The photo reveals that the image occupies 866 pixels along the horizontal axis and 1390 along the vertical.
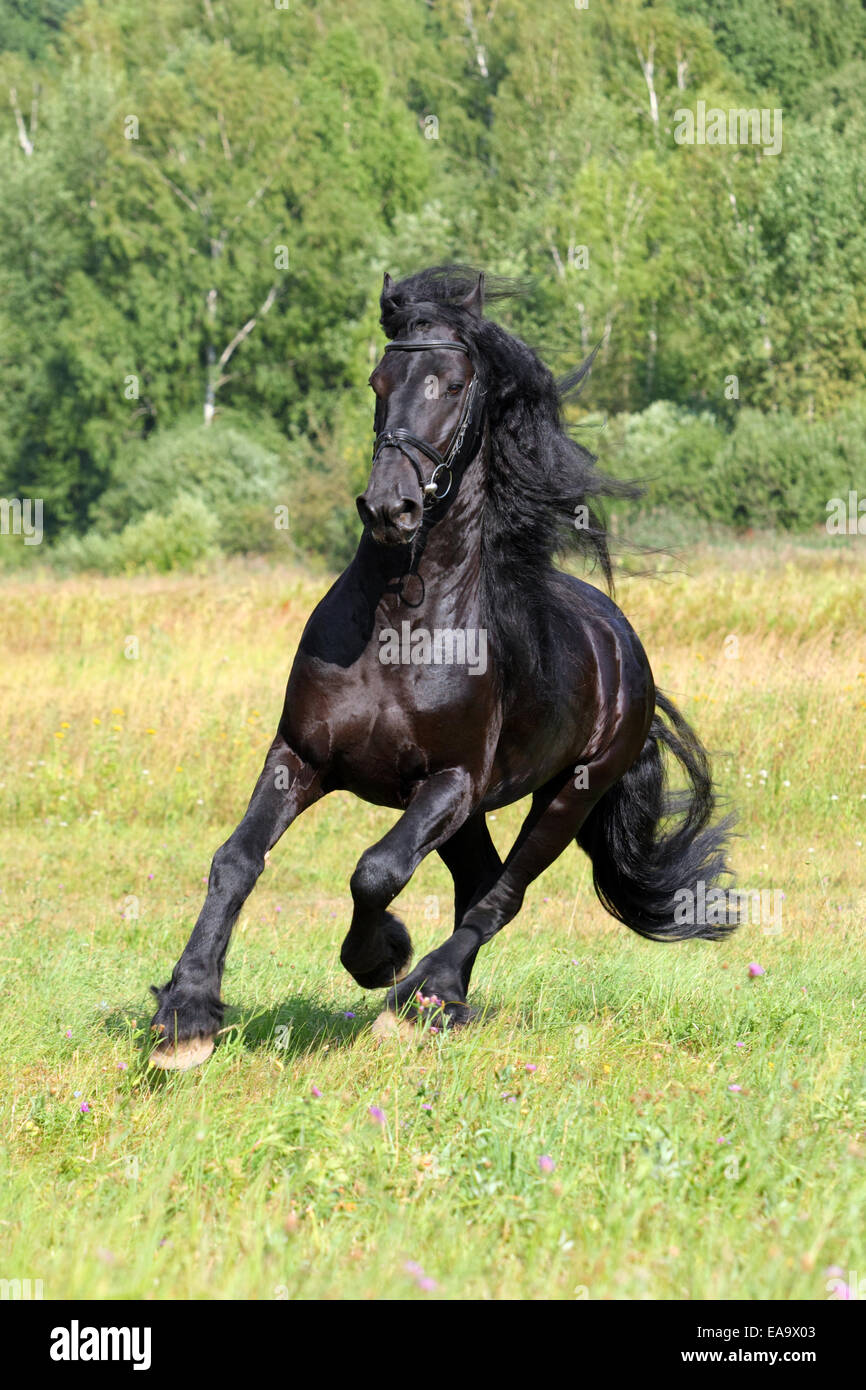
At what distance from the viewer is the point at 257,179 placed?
4166cm

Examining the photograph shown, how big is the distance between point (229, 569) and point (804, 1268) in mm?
25537

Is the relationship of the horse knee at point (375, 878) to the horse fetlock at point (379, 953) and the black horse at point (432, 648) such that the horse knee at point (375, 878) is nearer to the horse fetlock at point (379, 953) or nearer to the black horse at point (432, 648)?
the black horse at point (432, 648)

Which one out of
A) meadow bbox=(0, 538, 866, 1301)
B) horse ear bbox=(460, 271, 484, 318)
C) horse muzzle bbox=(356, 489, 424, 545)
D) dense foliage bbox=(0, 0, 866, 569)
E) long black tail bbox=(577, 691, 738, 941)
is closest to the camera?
meadow bbox=(0, 538, 866, 1301)

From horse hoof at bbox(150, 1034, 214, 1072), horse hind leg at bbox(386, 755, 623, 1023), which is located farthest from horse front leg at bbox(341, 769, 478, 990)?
horse hoof at bbox(150, 1034, 214, 1072)

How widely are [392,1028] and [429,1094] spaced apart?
0.65 m

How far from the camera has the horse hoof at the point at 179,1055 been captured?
13.1 feet

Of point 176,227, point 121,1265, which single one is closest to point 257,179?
point 176,227

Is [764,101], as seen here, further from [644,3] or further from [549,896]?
[549,896]

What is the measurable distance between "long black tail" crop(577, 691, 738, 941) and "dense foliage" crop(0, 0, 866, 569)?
26203 millimetres

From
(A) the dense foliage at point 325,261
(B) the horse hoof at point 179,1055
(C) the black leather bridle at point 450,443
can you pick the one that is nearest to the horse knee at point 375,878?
(B) the horse hoof at point 179,1055

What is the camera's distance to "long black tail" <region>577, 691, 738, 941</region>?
21.9 ft

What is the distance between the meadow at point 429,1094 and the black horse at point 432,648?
36cm

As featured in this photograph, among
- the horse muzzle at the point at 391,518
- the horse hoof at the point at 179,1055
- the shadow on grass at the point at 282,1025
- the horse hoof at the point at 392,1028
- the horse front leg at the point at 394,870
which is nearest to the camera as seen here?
the horse hoof at the point at 179,1055

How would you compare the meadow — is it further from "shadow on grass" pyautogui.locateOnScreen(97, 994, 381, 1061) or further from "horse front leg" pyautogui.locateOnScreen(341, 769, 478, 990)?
"horse front leg" pyautogui.locateOnScreen(341, 769, 478, 990)
